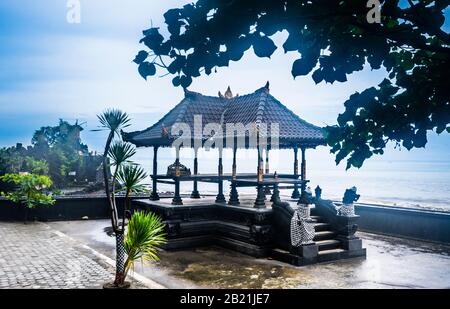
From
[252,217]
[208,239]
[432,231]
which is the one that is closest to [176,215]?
[208,239]

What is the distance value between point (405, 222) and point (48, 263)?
12.3 m

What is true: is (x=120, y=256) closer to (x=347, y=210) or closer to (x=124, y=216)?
(x=124, y=216)

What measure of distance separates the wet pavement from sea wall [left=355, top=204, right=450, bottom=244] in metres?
0.62

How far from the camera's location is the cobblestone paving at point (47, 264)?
8.85m

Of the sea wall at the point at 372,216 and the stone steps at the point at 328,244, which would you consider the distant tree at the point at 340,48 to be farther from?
the sea wall at the point at 372,216

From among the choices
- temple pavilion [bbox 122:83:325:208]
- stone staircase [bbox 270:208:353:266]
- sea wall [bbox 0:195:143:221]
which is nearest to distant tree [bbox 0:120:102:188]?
sea wall [bbox 0:195:143:221]

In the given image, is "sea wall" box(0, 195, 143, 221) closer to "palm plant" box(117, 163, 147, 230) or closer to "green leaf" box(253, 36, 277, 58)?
"palm plant" box(117, 163, 147, 230)

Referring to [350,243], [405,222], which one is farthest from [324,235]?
[405,222]

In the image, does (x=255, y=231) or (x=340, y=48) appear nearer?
(x=340, y=48)

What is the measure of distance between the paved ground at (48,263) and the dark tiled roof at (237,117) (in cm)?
463

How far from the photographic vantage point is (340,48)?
3.20 m

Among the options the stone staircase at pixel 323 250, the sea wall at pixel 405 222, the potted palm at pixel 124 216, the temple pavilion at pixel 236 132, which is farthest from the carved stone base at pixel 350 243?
the potted palm at pixel 124 216

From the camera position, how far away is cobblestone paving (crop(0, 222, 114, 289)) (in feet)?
29.0
